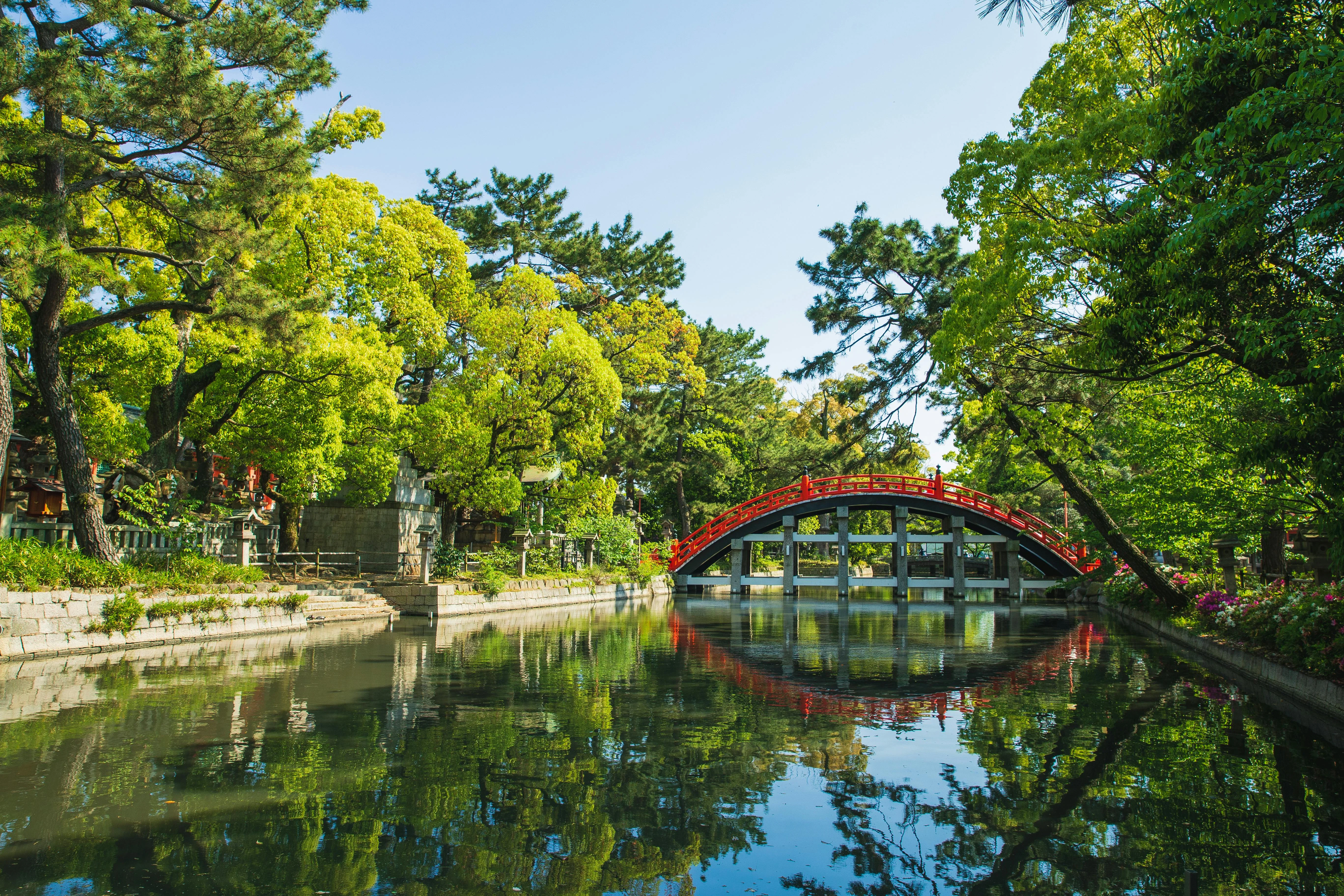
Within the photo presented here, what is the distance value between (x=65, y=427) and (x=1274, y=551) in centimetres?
2097

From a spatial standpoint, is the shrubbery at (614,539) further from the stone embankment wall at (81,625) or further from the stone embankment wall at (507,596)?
the stone embankment wall at (81,625)

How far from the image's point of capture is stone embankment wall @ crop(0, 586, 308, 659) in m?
11.6

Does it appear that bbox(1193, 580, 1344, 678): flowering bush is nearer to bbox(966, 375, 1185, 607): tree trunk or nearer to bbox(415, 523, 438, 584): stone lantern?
bbox(966, 375, 1185, 607): tree trunk

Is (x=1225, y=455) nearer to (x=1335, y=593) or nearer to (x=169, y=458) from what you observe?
(x=1335, y=593)

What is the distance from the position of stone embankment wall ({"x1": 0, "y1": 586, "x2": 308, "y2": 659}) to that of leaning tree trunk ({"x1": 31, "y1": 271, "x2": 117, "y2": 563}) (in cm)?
130

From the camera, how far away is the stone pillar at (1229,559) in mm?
15055

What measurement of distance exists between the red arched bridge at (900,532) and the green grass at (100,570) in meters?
21.7

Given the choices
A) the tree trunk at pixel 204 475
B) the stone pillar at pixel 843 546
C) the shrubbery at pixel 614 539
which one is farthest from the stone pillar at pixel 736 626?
the tree trunk at pixel 204 475

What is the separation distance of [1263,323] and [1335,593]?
4.93 metres

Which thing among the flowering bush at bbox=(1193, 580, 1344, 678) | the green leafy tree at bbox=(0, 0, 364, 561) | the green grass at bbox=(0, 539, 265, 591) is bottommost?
the flowering bush at bbox=(1193, 580, 1344, 678)

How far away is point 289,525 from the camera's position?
22.9 meters

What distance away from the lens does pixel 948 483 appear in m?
33.0

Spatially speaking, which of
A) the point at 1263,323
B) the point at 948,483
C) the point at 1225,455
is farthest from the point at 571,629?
the point at 948,483

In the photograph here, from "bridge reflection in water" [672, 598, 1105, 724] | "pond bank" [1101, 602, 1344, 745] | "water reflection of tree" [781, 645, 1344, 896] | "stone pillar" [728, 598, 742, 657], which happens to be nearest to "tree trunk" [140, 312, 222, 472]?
"bridge reflection in water" [672, 598, 1105, 724]
